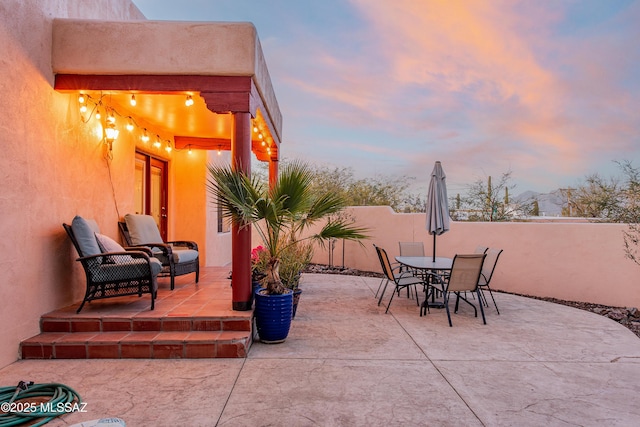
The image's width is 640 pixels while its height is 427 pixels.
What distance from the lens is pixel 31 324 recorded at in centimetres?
329

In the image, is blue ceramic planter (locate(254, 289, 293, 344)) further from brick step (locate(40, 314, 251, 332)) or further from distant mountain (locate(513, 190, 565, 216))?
distant mountain (locate(513, 190, 565, 216))

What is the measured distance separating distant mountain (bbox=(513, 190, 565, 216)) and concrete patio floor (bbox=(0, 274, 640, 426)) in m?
4.47

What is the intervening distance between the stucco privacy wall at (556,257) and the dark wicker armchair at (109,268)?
18.0 feet

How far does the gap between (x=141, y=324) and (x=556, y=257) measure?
20.7 ft

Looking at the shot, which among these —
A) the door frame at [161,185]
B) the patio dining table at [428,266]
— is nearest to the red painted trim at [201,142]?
the door frame at [161,185]

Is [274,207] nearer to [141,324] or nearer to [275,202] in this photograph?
[275,202]

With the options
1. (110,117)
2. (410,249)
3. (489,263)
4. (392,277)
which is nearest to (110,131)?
(110,117)

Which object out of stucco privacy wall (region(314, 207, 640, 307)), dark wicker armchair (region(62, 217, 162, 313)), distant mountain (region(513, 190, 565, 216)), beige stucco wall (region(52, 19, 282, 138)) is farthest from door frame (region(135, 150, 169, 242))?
distant mountain (region(513, 190, 565, 216))

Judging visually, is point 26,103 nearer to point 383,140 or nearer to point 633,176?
point 633,176

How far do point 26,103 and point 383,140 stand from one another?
36.5ft

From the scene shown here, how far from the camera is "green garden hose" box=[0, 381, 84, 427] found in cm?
216

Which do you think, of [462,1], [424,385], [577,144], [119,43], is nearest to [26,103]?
[119,43]

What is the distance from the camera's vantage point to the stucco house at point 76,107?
308 centimetres

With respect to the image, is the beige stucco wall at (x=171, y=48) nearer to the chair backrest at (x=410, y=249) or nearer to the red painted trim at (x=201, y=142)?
the red painted trim at (x=201, y=142)
